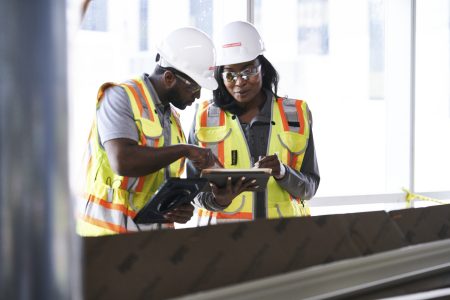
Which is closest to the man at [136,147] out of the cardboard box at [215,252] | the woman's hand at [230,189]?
the woman's hand at [230,189]

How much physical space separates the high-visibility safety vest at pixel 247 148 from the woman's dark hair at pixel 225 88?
41mm

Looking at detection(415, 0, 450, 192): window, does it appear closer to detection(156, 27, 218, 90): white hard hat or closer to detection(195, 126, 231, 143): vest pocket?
detection(195, 126, 231, 143): vest pocket

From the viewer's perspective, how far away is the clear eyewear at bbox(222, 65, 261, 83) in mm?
2918

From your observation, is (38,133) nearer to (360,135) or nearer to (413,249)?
(413,249)

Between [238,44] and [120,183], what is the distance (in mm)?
1032

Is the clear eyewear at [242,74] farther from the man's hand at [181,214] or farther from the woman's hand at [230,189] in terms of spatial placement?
the man's hand at [181,214]

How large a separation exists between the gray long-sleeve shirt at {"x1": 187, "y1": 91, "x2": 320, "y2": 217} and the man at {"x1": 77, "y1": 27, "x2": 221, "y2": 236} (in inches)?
8.5

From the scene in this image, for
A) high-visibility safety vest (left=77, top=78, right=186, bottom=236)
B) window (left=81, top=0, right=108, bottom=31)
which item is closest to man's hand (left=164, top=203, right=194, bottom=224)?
high-visibility safety vest (left=77, top=78, right=186, bottom=236)

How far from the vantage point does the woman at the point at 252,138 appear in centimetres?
279

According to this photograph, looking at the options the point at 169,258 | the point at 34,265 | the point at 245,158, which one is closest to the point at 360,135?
the point at 245,158

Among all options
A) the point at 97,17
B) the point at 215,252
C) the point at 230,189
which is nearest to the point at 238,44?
the point at 230,189

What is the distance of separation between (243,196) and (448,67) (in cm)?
407

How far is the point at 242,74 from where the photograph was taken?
2.92 m

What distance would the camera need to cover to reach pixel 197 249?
0.89 meters
